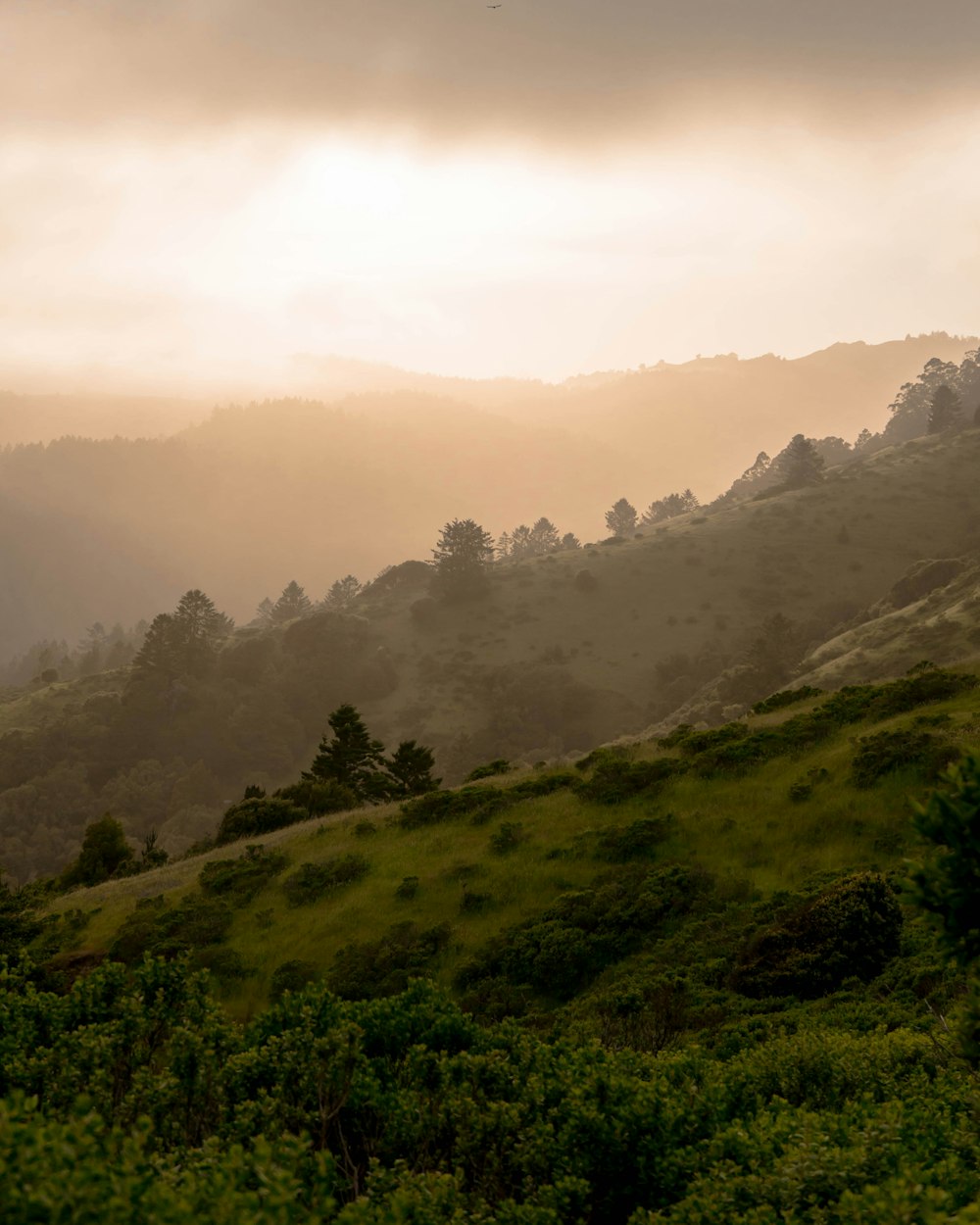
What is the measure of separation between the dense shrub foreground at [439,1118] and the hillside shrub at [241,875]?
17.3m

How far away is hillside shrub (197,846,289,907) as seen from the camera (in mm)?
28531

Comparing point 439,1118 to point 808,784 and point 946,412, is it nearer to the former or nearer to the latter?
point 808,784

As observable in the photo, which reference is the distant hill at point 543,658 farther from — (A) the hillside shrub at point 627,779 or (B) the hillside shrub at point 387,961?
(B) the hillside shrub at point 387,961

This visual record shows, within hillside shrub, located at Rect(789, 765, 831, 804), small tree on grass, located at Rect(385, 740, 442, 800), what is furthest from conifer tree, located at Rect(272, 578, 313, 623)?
hillside shrub, located at Rect(789, 765, 831, 804)

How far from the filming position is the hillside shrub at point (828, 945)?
56.2 ft

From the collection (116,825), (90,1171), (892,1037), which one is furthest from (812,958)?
(116,825)

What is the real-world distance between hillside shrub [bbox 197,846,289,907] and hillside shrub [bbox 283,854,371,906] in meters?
1.16

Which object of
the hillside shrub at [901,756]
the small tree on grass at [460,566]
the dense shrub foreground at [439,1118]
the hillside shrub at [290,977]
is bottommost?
the hillside shrub at [290,977]

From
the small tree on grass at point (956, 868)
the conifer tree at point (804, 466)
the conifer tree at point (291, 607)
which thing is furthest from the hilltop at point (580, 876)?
the conifer tree at point (291, 607)

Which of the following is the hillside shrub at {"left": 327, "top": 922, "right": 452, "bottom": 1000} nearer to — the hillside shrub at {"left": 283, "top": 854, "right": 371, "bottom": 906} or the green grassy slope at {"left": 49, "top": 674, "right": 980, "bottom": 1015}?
the green grassy slope at {"left": 49, "top": 674, "right": 980, "bottom": 1015}

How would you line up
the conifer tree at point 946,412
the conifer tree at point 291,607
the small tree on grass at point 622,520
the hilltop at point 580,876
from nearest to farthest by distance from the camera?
the hilltop at point 580,876
the conifer tree at point 946,412
the conifer tree at point 291,607
the small tree on grass at point 622,520

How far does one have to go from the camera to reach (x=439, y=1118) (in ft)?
30.3

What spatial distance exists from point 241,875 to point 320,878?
3594 millimetres

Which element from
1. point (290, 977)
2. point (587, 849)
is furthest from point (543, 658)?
point (290, 977)
